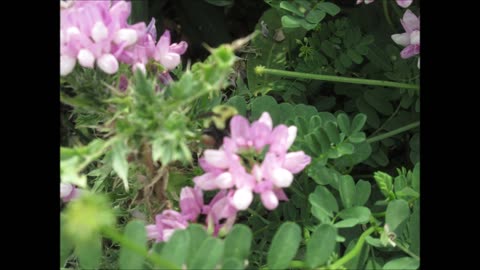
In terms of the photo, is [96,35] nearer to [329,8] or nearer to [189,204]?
[189,204]

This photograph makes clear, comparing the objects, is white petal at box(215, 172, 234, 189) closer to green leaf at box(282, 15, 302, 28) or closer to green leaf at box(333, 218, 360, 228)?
green leaf at box(333, 218, 360, 228)

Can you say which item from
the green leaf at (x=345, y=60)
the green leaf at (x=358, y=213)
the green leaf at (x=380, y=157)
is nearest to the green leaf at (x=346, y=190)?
the green leaf at (x=358, y=213)

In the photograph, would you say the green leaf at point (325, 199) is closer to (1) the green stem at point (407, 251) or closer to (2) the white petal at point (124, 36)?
(1) the green stem at point (407, 251)

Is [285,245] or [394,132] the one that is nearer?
[285,245]

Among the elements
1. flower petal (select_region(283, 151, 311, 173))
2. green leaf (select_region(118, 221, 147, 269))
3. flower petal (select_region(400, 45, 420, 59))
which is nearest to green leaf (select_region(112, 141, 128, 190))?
green leaf (select_region(118, 221, 147, 269))

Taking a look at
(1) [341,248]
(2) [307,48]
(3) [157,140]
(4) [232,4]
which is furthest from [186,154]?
(4) [232,4]

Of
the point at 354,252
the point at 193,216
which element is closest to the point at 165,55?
the point at 193,216

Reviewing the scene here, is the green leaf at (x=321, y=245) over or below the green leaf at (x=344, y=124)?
below
